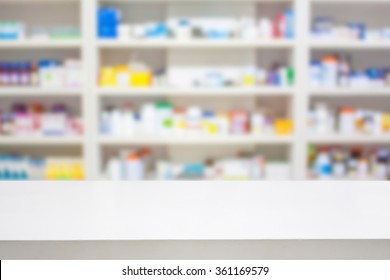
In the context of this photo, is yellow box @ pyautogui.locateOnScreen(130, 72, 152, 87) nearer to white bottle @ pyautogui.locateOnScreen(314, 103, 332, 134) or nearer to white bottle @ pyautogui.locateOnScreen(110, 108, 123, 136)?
white bottle @ pyautogui.locateOnScreen(110, 108, 123, 136)

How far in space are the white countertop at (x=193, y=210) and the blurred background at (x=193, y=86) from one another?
8.80 feet

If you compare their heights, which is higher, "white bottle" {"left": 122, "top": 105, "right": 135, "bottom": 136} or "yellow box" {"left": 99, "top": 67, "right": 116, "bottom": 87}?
"yellow box" {"left": 99, "top": 67, "right": 116, "bottom": 87}

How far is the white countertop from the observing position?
4.29ft

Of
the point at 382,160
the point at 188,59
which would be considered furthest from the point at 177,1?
the point at 382,160

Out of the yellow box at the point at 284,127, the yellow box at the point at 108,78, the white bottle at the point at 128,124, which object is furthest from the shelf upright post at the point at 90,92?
the yellow box at the point at 284,127

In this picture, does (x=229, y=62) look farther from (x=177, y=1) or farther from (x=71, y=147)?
(x=71, y=147)

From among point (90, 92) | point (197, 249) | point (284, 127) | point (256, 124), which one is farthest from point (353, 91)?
point (197, 249)

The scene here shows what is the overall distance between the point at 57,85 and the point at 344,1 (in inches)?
96.9

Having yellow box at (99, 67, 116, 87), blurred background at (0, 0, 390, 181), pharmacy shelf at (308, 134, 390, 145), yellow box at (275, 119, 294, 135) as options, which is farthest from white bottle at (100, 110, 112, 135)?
pharmacy shelf at (308, 134, 390, 145)

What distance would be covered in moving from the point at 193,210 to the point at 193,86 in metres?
3.16

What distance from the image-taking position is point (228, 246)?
1314 mm

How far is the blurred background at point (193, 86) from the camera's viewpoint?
450 cm

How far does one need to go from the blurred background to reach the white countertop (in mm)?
2683

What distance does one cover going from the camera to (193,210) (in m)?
1.49
